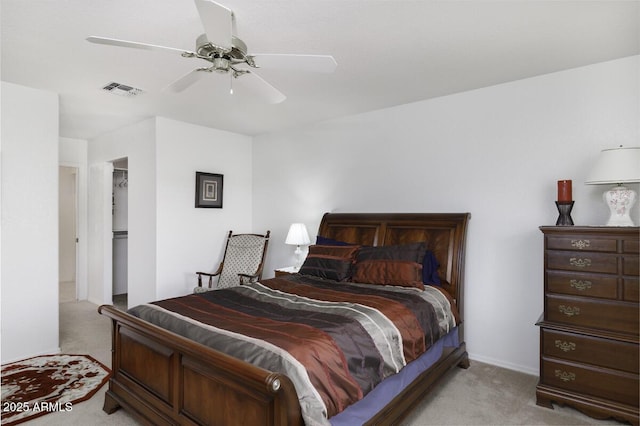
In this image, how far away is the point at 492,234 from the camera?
3.30 m

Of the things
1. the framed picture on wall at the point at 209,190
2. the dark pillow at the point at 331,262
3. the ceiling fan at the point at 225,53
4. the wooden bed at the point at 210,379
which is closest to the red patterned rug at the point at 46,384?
the wooden bed at the point at 210,379

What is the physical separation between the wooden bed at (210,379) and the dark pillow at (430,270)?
0.07 metres

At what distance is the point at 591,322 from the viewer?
7.94ft

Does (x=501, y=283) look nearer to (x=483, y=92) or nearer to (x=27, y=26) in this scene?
(x=483, y=92)

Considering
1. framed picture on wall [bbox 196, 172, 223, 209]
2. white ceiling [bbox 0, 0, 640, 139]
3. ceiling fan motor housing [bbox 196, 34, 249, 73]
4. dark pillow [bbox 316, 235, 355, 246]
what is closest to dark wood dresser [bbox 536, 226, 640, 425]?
white ceiling [bbox 0, 0, 640, 139]

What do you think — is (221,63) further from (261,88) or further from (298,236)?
(298,236)


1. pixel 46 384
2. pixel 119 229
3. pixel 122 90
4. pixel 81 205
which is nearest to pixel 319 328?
pixel 46 384

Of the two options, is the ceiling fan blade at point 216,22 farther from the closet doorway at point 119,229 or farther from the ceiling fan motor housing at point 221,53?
the closet doorway at point 119,229

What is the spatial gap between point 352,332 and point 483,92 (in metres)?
2.61

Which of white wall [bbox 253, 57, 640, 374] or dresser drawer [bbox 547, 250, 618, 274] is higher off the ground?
white wall [bbox 253, 57, 640, 374]

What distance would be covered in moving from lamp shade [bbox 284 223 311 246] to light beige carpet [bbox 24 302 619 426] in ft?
6.83

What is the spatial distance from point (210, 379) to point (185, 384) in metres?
0.28

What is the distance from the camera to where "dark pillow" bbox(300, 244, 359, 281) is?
133 inches

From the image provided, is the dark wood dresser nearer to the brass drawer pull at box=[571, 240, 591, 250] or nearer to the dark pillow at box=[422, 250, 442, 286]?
the brass drawer pull at box=[571, 240, 591, 250]
